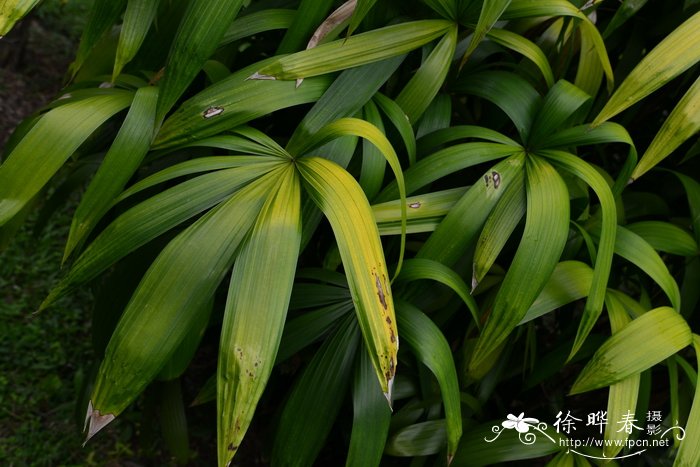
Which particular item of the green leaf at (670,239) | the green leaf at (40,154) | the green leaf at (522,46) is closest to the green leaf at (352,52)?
the green leaf at (522,46)

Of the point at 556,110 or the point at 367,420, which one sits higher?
the point at 556,110

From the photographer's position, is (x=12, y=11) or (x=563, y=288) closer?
(x=12, y=11)

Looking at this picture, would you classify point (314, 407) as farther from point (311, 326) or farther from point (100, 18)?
point (100, 18)

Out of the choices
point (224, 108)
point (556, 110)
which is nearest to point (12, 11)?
point (224, 108)

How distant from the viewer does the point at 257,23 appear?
1.07m

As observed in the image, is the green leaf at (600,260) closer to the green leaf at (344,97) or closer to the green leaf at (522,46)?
the green leaf at (522,46)

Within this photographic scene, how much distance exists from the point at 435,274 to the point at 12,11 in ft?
1.96

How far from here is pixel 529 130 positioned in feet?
3.44

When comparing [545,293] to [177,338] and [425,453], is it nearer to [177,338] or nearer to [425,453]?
[425,453]

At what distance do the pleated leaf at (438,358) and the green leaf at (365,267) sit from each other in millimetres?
177

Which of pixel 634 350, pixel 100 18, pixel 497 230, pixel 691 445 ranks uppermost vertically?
pixel 100 18

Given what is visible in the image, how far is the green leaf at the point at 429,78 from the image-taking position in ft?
3.34

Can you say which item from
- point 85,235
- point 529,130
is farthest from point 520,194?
point 85,235

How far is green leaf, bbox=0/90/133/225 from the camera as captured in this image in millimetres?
869
